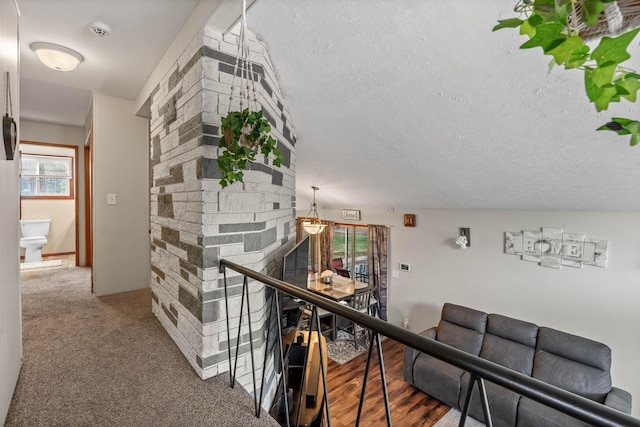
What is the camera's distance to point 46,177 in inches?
229

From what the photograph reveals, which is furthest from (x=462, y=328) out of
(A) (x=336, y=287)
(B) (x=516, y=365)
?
(A) (x=336, y=287)

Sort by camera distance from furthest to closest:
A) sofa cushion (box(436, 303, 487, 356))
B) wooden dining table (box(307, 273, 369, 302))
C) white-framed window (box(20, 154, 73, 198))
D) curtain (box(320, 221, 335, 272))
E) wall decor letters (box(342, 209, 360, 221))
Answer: curtain (box(320, 221, 335, 272)) → wall decor letters (box(342, 209, 360, 221)) → white-framed window (box(20, 154, 73, 198)) → wooden dining table (box(307, 273, 369, 302)) → sofa cushion (box(436, 303, 487, 356))

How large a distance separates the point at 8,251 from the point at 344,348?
4.90 meters

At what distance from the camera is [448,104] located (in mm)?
2137

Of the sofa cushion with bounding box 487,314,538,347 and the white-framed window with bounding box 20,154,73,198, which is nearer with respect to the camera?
the sofa cushion with bounding box 487,314,538,347

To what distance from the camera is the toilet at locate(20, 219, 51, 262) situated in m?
4.96

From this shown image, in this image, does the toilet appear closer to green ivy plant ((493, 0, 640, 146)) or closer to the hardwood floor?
the hardwood floor

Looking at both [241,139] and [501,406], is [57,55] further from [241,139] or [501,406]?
[501,406]

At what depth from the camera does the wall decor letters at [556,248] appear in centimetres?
362

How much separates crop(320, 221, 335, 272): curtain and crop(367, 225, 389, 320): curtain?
1.27m

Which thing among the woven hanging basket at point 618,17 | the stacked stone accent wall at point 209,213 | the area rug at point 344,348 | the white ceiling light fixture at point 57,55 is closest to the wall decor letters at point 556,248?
the area rug at point 344,348

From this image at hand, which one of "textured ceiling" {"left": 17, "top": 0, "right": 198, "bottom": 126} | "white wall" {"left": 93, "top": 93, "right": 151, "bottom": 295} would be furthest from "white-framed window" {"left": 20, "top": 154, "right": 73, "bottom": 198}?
"white wall" {"left": 93, "top": 93, "right": 151, "bottom": 295}

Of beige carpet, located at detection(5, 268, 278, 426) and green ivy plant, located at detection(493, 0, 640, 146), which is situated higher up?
green ivy plant, located at detection(493, 0, 640, 146)

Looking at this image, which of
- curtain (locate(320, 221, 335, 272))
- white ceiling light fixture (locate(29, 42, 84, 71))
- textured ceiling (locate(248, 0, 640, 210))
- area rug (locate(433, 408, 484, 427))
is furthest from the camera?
curtain (locate(320, 221, 335, 272))
